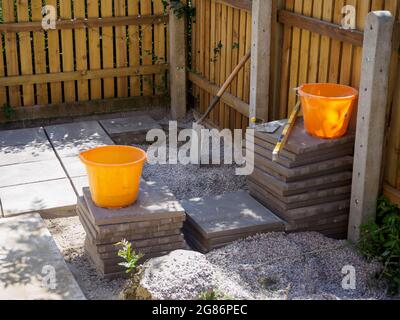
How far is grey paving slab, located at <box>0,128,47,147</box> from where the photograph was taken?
809 cm

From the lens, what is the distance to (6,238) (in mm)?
5520

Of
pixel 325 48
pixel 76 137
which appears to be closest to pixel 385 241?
pixel 325 48

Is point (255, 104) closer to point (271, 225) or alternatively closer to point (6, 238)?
point (271, 225)

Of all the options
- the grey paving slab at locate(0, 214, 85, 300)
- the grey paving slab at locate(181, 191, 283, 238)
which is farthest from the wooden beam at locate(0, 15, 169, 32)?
the grey paving slab at locate(181, 191, 283, 238)

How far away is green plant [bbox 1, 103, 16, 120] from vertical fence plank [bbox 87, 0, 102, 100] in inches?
42.0

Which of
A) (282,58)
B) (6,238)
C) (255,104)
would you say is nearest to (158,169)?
(255,104)

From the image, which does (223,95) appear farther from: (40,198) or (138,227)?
(138,227)

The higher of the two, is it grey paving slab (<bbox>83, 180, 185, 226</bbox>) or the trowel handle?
the trowel handle

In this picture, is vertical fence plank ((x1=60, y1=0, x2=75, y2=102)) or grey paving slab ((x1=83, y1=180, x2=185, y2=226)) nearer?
grey paving slab ((x1=83, y1=180, x2=185, y2=226))

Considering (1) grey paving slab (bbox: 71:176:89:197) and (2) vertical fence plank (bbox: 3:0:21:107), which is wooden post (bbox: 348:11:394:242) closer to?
(1) grey paving slab (bbox: 71:176:89:197)

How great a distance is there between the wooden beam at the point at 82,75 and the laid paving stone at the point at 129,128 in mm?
619

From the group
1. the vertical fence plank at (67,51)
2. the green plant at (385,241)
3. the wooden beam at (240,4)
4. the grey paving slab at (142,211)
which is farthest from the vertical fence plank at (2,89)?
the green plant at (385,241)

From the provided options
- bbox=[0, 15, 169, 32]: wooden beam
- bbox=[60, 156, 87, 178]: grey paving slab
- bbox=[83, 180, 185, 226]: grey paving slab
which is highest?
bbox=[0, 15, 169, 32]: wooden beam

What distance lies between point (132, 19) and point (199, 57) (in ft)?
3.40
